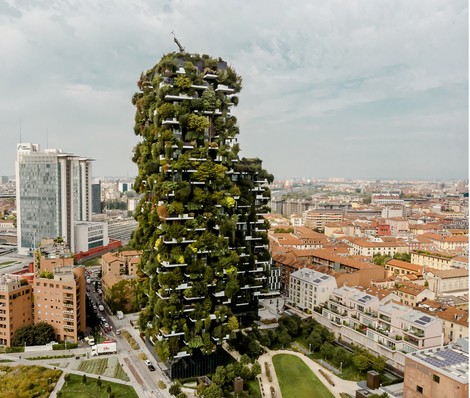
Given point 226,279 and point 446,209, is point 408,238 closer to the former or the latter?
point 226,279

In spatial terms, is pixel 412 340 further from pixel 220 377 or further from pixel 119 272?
pixel 119 272

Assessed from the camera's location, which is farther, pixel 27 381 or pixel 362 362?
pixel 362 362

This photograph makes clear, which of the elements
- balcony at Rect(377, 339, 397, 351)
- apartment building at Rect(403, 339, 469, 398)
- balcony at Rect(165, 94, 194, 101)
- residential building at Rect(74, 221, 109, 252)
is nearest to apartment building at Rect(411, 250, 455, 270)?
balcony at Rect(377, 339, 397, 351)

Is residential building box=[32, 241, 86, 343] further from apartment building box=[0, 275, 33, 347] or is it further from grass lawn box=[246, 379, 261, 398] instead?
grass lawn box=[246, 379, 261, 398]

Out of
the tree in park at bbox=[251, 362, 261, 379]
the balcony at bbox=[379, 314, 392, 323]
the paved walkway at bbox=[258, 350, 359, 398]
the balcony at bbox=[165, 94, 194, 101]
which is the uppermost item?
the balcony at bbox=[165, 94, 194, 101]

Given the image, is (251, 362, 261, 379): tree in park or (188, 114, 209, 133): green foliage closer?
(188, 114, 209, 133): green foliage

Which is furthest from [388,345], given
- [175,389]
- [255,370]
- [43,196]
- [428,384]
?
[43,196]
